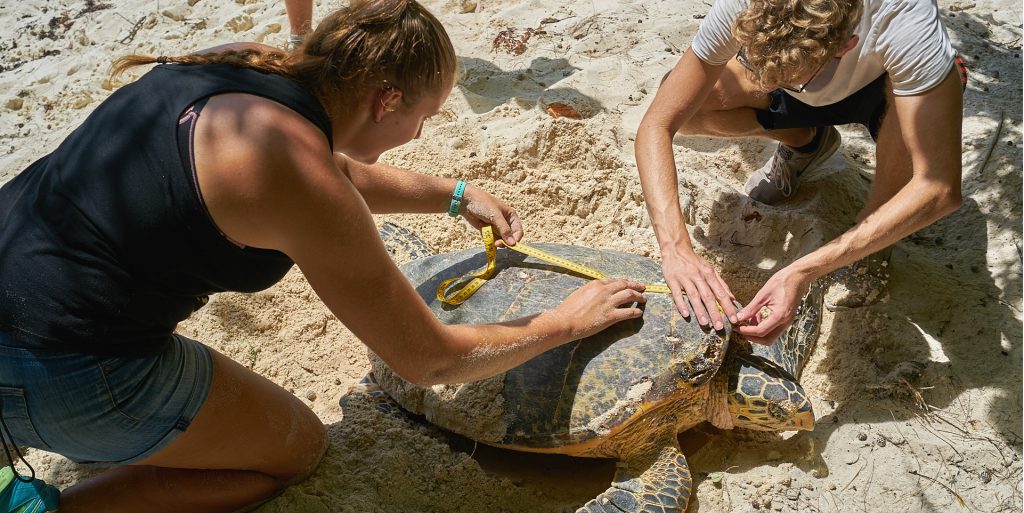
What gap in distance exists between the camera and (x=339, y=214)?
4.00ft

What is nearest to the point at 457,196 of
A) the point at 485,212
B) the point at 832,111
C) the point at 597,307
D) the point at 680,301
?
the point at 485,212

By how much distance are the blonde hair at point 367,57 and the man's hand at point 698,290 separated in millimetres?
917

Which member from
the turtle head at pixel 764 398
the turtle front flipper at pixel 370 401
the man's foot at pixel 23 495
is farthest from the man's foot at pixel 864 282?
the man's foot at pixel 23 495

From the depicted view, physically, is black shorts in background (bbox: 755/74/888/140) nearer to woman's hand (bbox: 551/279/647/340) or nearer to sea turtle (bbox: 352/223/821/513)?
sea turtle (bbox: 352/223/821/513)

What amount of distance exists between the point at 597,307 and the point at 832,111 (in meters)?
1.15

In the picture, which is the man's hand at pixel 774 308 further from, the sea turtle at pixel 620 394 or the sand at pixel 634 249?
the sand at pixel 634 249

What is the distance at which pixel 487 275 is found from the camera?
2.07 m

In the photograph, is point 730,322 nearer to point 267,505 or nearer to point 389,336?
point 389,336

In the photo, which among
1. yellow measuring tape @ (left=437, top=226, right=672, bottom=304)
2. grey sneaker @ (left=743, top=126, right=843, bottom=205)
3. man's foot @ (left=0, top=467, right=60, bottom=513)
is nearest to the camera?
man's foot @ (left=0, top=467, right=60, bottom=513)

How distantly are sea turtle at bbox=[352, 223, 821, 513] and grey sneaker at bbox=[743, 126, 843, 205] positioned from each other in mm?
833

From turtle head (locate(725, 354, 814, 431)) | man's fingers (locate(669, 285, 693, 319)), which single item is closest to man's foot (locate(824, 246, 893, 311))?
turtle head (locate(725, 354, 814, 431))

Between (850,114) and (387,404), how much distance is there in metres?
1.77

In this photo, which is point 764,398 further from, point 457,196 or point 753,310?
point 457,196

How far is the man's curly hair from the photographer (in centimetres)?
165
